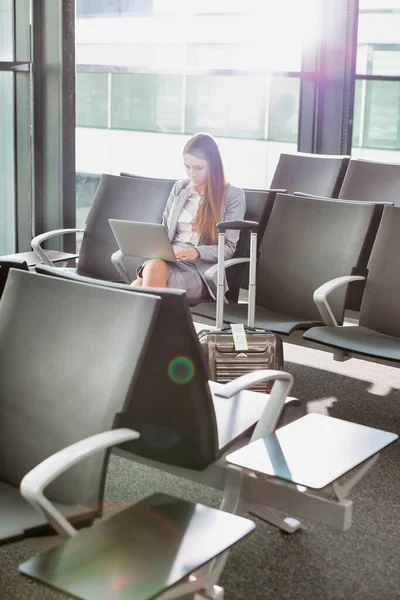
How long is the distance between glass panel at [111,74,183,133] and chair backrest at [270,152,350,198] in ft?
4.67

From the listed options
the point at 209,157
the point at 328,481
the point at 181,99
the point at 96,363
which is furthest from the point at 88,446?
the point at 181,99

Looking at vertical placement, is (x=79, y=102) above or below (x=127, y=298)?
above

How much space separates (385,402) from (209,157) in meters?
1.49

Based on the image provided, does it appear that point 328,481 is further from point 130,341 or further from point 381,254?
point 381,254

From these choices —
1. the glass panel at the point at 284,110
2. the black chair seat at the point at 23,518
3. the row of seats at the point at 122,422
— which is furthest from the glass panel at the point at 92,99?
the black chair seat at the point at 23,518

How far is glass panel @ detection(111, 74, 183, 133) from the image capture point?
646 cm

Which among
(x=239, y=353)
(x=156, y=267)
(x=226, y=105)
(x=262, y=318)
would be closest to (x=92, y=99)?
(x=226, y=105)

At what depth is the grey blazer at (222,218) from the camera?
425 centimetres

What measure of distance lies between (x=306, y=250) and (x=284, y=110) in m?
3.24

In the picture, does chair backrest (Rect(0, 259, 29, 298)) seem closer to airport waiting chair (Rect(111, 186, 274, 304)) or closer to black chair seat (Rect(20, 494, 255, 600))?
black chair seat (Rect(20, 494, 255, 600))

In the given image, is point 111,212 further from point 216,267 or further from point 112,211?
point 216,267

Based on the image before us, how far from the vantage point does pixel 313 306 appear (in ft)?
12.8

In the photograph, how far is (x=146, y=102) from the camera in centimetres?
659

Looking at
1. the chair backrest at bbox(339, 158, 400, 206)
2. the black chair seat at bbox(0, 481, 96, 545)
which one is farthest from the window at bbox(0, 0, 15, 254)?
the black chair seat at bbox(0, 481, 96, 545)
